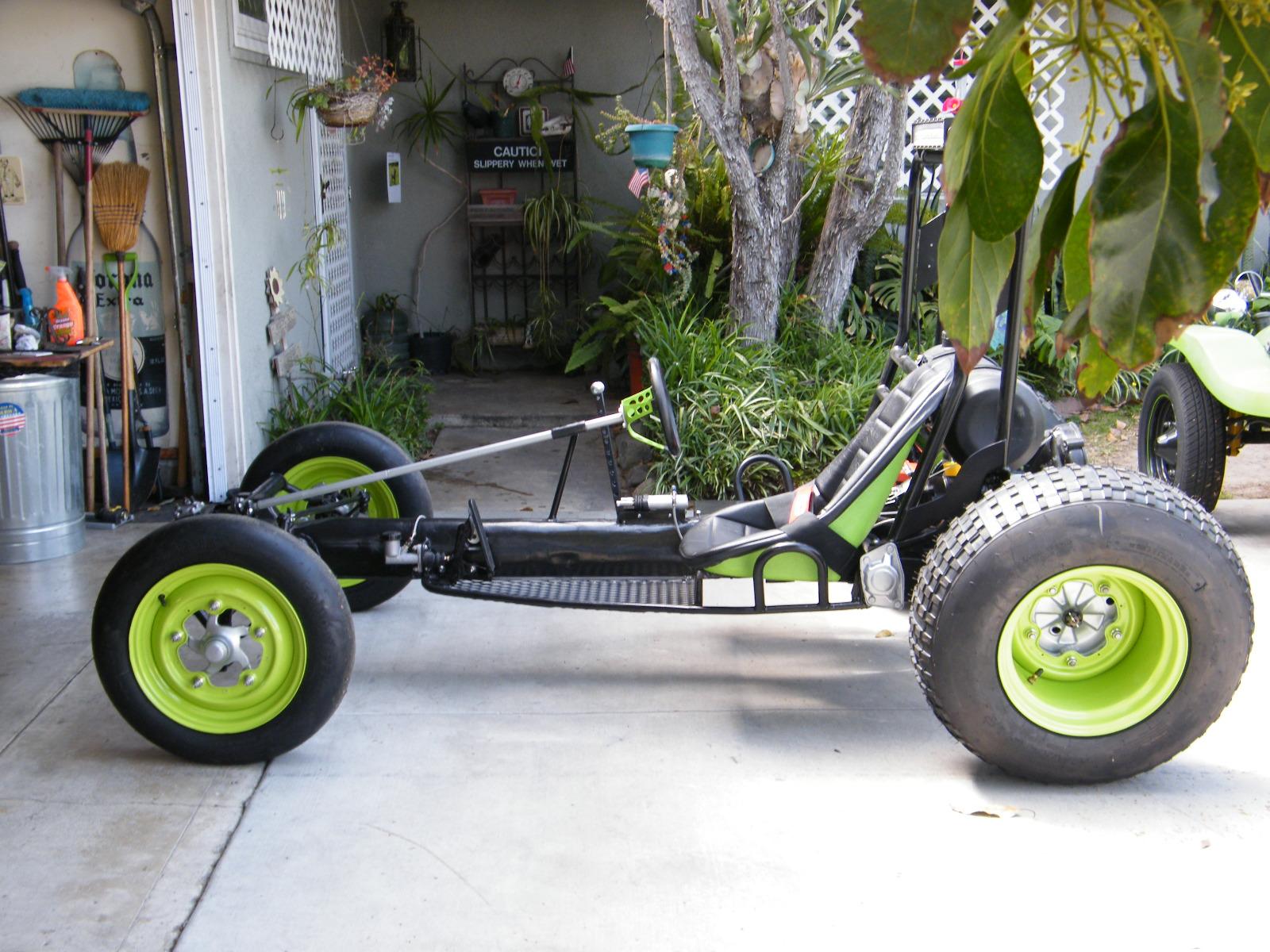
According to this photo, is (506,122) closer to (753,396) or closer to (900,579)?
(753,396)

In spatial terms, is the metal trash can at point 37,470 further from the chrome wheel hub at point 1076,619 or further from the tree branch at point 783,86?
the chrome wheel hub at point 1076,619

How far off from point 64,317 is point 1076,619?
4.37 m

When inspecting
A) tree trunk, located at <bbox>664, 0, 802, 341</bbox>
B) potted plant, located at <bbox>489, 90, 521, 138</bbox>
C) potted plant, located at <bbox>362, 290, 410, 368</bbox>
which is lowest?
potted plant, located at <bbox>362, 290, 410, 368</bbox>

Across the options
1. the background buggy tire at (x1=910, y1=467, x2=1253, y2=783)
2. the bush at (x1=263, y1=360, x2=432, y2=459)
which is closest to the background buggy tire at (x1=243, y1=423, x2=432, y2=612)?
the bush at (x1=263, y1=360, x2=432, y2=459)

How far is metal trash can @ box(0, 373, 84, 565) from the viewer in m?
5.11

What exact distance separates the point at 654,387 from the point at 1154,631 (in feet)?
5.26

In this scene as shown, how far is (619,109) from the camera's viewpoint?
7.54m

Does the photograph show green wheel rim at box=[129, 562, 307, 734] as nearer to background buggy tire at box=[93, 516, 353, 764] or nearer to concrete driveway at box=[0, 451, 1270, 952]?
background buggy tire at box=[93, 516, 353, 764]

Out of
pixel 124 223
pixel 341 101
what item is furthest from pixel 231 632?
pixel 341 101

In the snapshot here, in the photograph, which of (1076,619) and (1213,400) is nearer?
(1076,619)

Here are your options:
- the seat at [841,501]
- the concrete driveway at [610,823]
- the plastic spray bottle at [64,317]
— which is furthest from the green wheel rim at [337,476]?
the plastic spray bottle at [64,317]

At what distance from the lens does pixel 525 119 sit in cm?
908

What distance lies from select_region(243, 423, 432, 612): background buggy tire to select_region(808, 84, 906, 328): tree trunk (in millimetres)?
3361

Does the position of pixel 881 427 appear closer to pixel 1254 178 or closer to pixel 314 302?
pixel 1254 178
